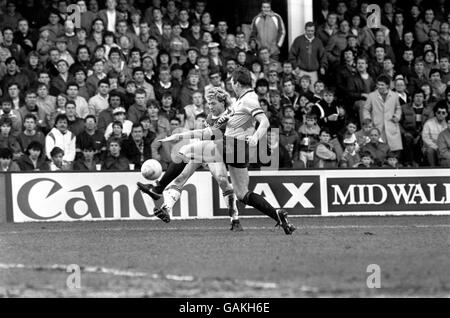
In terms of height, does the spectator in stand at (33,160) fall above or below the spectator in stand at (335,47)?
below

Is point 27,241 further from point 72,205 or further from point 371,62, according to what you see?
point 371,62

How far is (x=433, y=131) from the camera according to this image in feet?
64.6

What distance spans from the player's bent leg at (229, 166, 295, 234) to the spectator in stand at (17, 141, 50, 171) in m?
4.69

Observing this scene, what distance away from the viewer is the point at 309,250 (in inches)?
483

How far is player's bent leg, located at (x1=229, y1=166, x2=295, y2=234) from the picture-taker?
13.8m

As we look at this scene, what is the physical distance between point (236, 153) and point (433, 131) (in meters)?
6.70

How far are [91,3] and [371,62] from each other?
5517 millimetres

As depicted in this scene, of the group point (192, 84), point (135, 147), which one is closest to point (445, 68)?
point (192, 84)

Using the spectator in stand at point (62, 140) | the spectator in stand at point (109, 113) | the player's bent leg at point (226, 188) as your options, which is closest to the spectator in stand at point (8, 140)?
the spectator in stand at point (62, 140)

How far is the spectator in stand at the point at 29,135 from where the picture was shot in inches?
706

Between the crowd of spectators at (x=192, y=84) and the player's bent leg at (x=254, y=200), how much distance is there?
4.17 metres

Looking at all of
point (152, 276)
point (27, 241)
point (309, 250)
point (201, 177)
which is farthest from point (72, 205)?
point (152, 276)

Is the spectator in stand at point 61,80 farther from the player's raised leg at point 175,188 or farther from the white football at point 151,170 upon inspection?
the player's raised leg at point 175,188

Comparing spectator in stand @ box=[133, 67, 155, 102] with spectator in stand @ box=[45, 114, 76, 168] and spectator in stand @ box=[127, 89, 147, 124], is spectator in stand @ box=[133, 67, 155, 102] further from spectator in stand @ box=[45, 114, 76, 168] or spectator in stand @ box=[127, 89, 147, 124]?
spectator in stand @ box=[45, 114, 76, 168]
